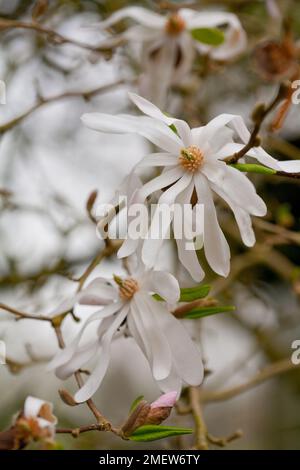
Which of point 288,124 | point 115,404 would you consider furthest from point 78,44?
point 115,404

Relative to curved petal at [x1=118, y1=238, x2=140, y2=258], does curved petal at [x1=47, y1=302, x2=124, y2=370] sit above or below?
below

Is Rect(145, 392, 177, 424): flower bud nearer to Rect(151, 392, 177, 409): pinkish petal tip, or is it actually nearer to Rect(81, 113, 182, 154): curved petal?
Rect(151, 392, 177, 409): pinkish petal tip

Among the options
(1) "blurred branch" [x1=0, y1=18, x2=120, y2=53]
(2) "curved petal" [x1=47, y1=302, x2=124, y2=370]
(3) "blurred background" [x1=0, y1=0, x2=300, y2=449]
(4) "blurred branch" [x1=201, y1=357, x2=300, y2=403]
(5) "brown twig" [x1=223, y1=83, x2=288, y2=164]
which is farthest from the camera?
(3) "blurred background" [x1=0, y1=0, x2=300, y2=449]

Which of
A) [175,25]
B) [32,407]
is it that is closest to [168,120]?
[32,407]

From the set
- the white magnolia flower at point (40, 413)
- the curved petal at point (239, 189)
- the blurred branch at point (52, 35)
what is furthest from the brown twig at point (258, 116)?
the blurred branch at point (52, 35)

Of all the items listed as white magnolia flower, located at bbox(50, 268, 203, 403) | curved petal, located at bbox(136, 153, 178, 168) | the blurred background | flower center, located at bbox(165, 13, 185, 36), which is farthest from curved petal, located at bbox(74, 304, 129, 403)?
flower center, located at bbox(165, 13, 185, 36)

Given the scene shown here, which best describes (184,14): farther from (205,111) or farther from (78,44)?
(205,111)
